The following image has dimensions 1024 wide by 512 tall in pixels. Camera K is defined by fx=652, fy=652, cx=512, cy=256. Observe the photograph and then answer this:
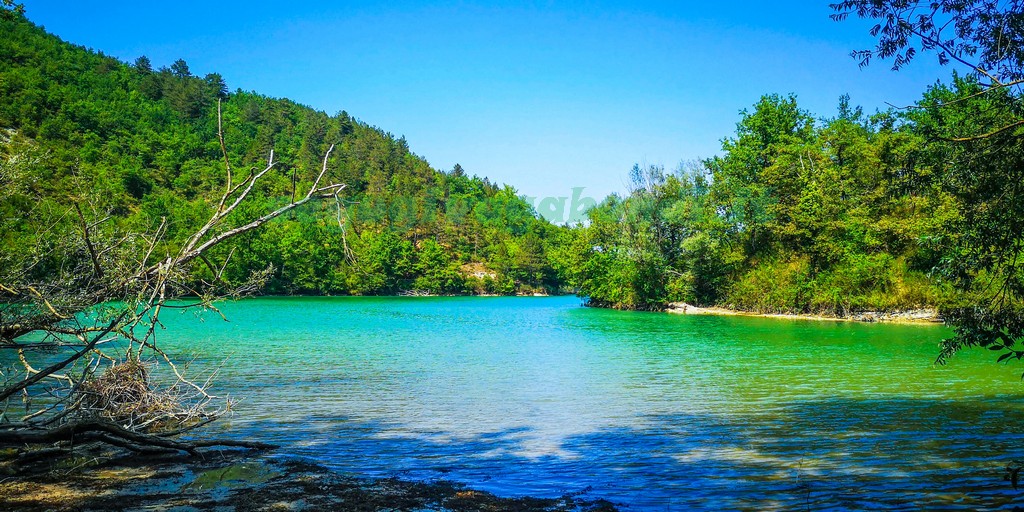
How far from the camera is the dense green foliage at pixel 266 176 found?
97562 millimetres

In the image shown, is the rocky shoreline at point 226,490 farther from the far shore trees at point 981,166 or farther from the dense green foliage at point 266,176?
the dense green foliage at point 266,176

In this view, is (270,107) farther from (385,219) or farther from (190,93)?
(385,219)

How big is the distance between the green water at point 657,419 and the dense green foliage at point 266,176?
58.3 metres

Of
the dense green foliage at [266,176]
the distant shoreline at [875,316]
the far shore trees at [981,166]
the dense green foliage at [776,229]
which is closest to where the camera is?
the far shore trees at [981,166]

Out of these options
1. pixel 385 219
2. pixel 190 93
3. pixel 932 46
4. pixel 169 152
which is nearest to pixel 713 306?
pixel 932 46

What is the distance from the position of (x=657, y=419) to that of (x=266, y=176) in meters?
97.2

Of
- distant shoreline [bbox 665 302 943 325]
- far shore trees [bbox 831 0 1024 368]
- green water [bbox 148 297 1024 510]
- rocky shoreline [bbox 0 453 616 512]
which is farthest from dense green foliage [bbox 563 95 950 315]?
rocky shoreline [bbox 0 453 616 512]

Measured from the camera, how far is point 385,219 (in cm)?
13038

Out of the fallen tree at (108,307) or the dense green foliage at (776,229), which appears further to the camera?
the dense green foliage at (776,229)

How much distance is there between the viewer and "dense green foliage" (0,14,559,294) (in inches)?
3841

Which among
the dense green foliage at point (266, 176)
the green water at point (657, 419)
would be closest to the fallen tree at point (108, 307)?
the green water at point (657, 419)

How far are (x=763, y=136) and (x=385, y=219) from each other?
3300 inches

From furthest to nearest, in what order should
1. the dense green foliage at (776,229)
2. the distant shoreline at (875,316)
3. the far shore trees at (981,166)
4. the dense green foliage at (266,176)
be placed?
the dense green foliage at (266,176)
the dense green foliage at (776,229)
the distant shoreline at (875,316)
the far shore trees at (981,166)

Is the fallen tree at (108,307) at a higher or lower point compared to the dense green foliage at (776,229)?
lower
